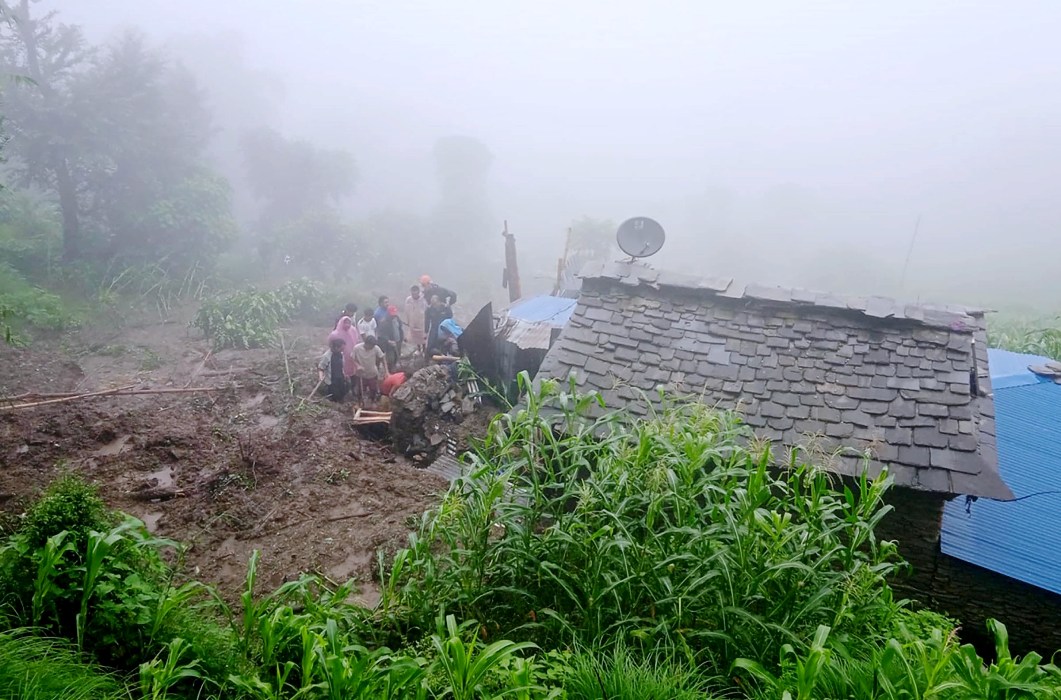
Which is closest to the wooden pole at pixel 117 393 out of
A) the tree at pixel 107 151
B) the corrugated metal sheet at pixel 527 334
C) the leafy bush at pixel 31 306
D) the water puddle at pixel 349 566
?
the leafy bush at pixel 31 306

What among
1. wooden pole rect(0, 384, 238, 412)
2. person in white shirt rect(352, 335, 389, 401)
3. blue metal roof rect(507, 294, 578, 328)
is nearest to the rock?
person in white shirt rect(352, 335, 389, 401)

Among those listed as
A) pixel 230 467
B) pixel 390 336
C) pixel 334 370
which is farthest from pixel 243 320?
pixel 230 467

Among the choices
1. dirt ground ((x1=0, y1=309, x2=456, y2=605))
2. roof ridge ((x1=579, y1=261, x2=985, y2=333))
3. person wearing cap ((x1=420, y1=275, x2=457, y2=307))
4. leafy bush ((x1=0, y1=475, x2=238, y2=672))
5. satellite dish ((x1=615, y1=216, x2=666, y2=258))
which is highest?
satellite dish ((x1=615, y1=216, x2=666, y2=258))

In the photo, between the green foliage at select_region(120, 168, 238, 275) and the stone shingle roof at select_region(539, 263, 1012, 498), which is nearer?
the stone shingle roof at select_region(539, 263, 1012, 498)

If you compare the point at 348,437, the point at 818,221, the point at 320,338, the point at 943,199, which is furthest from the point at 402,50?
the point at 348,437

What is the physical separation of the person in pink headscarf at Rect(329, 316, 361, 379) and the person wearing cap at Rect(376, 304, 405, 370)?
0.76 meters

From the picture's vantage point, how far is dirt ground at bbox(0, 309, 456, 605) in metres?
5.75

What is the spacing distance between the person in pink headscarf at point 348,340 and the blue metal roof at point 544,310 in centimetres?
357

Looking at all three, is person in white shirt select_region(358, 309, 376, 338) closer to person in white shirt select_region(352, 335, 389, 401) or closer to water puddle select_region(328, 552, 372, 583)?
person in white shirt select_region(352, 335, 389, 401)

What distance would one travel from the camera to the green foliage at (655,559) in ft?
9.66

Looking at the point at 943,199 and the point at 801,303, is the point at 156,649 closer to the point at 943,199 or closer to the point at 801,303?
the point at 801,303

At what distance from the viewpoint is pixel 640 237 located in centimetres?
860

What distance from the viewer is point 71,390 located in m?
10.2

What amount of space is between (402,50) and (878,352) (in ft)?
421
